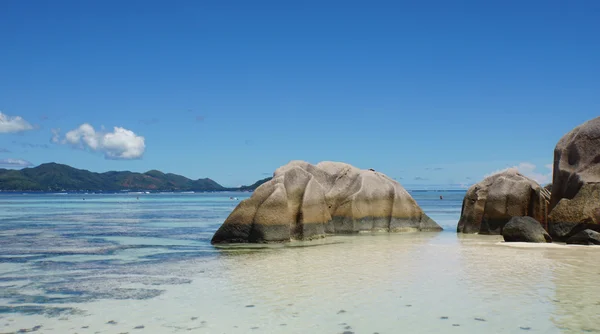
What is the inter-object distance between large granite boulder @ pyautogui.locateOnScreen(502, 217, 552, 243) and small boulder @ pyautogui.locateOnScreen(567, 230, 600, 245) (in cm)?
100

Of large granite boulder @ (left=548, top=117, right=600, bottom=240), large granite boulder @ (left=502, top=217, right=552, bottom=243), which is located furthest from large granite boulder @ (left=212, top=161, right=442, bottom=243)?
large granite boulder @ (left=548, top=117, right=600, bottom=240)

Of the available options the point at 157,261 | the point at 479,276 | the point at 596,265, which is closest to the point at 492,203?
the point at 596,265

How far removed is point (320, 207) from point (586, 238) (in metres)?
10.4

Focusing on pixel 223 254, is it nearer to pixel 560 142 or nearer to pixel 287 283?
pixel 287 283

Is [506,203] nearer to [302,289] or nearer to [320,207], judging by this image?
[320,207]

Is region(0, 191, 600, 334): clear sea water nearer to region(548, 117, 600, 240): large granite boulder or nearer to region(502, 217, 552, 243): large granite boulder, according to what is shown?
region(502, 217, 552, 243): large granite boulder

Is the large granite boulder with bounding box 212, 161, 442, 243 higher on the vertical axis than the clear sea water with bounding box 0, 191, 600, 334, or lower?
higher

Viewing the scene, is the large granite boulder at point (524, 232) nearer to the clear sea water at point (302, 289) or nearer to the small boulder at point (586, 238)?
the small boulder at point (586, 238)

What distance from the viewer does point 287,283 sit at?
1323cm

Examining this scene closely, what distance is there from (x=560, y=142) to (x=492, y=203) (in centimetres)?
438

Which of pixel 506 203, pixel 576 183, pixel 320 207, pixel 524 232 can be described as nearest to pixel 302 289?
pixel 320 207

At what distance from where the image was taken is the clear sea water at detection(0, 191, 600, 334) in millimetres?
9578

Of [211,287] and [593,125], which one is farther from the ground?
[593,125]

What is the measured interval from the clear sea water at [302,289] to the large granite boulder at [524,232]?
1.14 m
